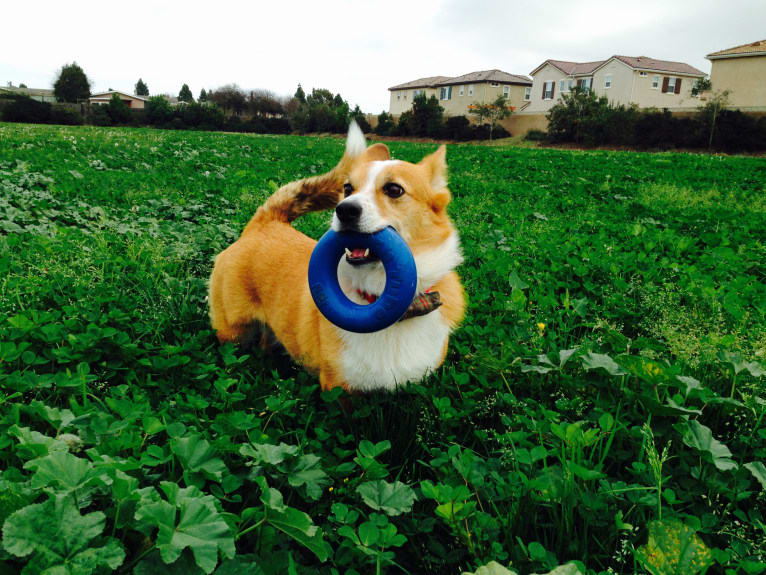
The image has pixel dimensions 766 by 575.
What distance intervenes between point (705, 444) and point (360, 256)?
5.16 ft

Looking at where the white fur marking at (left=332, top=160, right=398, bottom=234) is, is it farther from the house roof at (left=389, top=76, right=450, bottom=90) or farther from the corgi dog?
the house roof at (left=389, top=76, right=450, bottom=90)

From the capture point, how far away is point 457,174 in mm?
10375

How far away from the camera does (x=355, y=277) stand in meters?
2.57

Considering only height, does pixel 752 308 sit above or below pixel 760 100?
below

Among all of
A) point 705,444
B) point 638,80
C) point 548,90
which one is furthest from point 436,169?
point 548,90

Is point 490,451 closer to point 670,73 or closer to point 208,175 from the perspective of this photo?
point 208,175

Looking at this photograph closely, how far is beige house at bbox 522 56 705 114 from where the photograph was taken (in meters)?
48.2

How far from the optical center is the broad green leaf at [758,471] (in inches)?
59.8

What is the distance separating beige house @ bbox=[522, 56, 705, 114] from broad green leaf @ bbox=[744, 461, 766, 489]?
51.7 metres

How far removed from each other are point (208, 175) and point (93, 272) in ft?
18.6

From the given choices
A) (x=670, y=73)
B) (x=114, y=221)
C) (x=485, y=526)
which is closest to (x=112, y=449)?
(x=485, y=526)

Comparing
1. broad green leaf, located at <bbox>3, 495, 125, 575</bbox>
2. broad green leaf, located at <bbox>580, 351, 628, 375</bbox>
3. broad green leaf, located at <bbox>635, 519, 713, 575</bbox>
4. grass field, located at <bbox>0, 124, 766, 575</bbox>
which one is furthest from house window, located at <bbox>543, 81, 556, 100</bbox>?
broad green leaf, located at <bbox>3, 495, 125, 575</bbox>

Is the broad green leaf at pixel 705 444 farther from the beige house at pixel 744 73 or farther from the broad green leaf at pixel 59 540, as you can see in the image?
the beige house at pixel 744 73

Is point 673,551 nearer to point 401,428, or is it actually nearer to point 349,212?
point 401,428
